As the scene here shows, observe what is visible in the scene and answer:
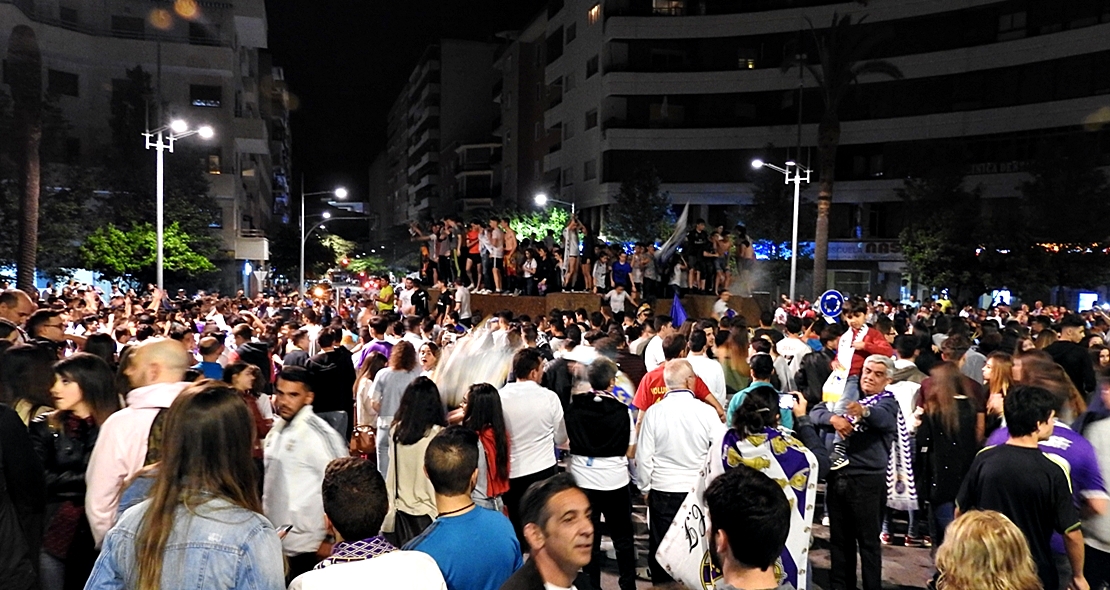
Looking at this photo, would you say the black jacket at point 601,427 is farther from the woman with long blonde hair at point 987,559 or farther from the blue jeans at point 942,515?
the woman with long blonde hair at point 987,559

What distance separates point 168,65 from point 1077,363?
45040mm

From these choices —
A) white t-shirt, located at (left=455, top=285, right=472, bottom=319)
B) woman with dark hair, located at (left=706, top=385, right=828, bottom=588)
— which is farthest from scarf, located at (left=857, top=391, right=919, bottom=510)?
white t-shirt, located at (left=455, top=285, right=472, bottom=319)

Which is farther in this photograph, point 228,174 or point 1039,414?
point 228,174

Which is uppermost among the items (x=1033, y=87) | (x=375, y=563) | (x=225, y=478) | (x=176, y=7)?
(x=176, y=7)

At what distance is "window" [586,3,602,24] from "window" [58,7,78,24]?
26.9 m

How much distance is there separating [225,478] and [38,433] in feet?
7.55

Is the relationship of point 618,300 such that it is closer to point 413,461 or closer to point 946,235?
point 413,461

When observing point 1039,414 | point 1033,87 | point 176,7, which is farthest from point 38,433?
point 176,7

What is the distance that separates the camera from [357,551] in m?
3.01

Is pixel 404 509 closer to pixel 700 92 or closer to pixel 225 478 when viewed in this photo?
pixel 225 478

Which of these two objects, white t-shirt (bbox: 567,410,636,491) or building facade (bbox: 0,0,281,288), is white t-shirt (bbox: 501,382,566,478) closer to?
white t-shirt (bbox: 567,410,636,491)

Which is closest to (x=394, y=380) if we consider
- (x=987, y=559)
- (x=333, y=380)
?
(x=333, y=380)

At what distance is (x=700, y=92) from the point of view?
46.1 meters

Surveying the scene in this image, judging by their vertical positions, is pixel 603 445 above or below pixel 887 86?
below
